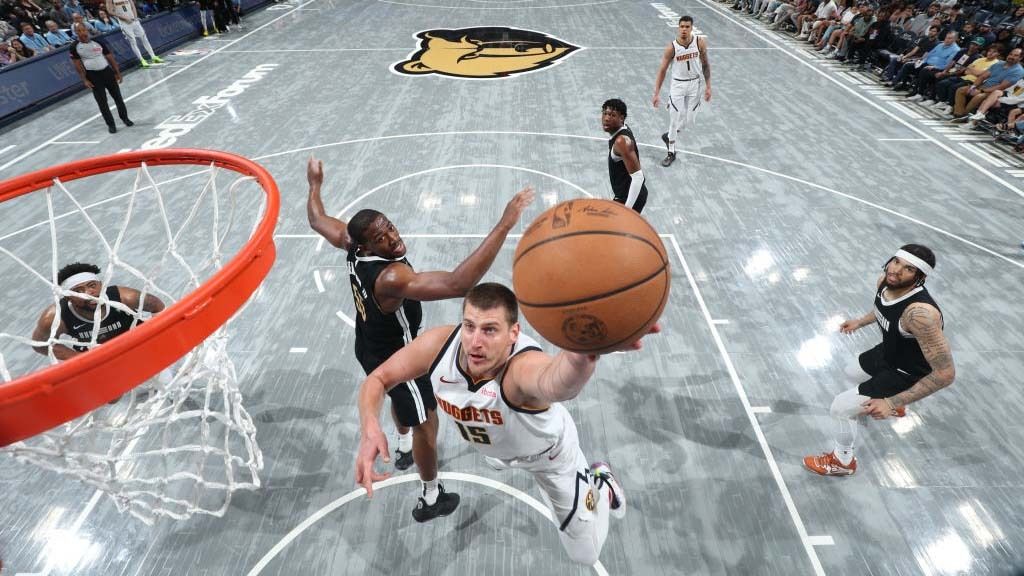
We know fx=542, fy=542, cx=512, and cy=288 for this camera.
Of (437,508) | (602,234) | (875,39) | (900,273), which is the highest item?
(602,234)

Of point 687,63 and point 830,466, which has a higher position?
point 687,63

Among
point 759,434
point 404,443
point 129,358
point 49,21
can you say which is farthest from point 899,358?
point 49,21

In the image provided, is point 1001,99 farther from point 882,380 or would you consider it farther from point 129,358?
point 129,358

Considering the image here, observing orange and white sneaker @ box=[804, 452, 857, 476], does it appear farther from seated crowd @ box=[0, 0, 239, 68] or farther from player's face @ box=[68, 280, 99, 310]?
seated crowd @ box=[0, 0, 239, 68]

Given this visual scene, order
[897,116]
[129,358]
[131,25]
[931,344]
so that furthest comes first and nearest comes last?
1. [131,25]
2. [897,116]
3. [931,344]
4. [129,358]

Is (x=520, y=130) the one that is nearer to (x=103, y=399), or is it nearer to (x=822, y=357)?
(x=822, y=357)

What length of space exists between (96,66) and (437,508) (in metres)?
9.30

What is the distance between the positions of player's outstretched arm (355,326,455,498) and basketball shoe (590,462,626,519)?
1.15 m

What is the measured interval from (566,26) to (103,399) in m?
16.4

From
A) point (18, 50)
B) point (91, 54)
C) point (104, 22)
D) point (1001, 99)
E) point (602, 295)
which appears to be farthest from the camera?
point (104, 22)

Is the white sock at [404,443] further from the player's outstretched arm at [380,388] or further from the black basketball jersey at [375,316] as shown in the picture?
the player's outstretched arm at [380,388]

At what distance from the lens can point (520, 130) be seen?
29.3 feet

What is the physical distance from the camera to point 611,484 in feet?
9.89

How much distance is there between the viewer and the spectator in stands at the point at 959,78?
30.0ft
